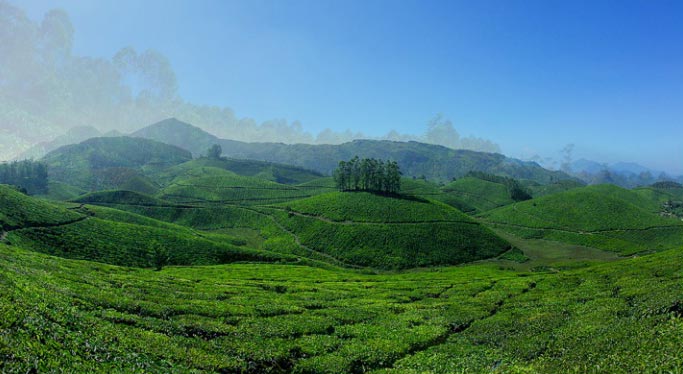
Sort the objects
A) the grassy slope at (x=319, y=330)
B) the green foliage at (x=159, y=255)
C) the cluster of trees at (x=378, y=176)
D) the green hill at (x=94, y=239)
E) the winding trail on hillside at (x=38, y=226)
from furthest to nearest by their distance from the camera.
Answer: the cluster of trees at (x=378, y=176)
the green foliage at (x=159, y=255)
the green hill at (x=94, y=239)
the winding trail on hillside at (x=38, y=226)
the grassy slope at (x=319, y=330)

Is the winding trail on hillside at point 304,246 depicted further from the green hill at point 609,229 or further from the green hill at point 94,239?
the green hill at point 609,229

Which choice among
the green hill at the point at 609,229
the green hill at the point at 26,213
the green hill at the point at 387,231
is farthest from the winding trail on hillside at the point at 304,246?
the green hill at the point at 609,229

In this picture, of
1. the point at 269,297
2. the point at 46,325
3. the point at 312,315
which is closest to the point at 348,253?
the point at 269,297

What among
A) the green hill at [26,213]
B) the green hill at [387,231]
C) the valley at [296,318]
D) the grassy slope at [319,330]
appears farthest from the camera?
the green hill at [387,231]

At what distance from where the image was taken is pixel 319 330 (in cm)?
3759

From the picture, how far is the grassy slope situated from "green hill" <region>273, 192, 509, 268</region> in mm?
76215

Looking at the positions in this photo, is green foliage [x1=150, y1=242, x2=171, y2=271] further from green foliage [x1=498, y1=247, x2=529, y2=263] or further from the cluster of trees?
green foliage [x1=498, y1=247, x2=529, y2=263]

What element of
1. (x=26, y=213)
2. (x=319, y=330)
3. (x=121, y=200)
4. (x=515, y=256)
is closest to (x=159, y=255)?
(x=26, y=213)

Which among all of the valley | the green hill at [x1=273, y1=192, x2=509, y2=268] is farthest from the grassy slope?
the green hill at [x1=273, y1=192, x2=509, y2=268]

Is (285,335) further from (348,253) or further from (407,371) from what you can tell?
(348,253)

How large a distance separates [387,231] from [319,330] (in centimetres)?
10666

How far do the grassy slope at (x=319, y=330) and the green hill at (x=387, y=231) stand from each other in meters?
76.2

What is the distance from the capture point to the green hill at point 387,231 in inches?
5125

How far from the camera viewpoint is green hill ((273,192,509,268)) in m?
130
